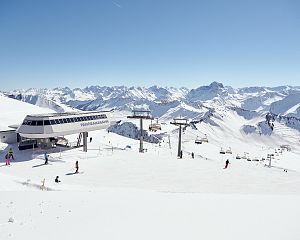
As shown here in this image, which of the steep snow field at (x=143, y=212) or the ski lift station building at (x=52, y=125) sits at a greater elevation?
the ski lift station building at (x=52, y=125)

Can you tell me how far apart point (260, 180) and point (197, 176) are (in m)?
7.10

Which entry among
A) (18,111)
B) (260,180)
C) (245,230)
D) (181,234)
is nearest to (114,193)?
(181,234)

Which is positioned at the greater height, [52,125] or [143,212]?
[52,125]

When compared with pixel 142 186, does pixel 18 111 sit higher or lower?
higher

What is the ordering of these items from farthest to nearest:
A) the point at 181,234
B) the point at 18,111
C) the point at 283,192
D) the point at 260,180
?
the point at 18,111, the point at 260,180, the point at 283,192, the point at 181,234

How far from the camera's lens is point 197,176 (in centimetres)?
3497

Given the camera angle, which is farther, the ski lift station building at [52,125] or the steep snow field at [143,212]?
the ski lift station building at [52,125]

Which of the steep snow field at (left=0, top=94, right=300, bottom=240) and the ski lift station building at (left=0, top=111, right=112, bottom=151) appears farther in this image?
the ski lift station building at (left=0, top=111, right=112, bottom=151)

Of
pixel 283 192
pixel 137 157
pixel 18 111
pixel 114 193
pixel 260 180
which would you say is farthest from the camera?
pixel 18 111

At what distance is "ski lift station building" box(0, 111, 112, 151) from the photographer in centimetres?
4169

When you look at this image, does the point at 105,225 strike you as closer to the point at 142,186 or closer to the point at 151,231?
the point at 151,231

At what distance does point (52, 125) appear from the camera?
4278cm

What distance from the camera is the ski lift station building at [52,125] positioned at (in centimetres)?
4169

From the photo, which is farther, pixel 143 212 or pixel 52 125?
pixel 52 125
